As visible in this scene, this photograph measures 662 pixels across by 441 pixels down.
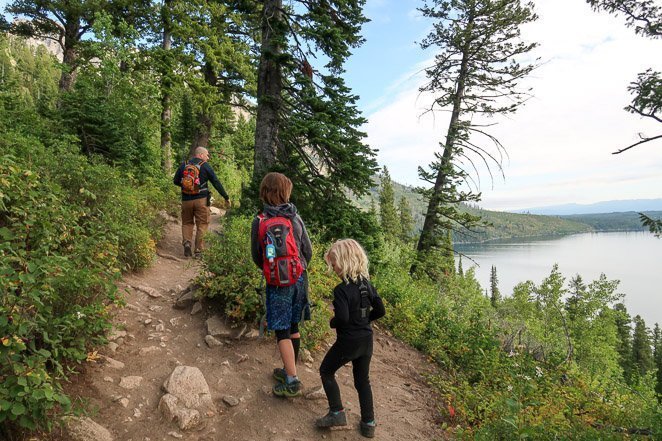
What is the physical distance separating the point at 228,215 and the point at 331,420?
4956 mm

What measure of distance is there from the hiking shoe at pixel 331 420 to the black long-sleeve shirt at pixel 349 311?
2.85 ft

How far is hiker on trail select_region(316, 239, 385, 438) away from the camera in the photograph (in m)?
3.55

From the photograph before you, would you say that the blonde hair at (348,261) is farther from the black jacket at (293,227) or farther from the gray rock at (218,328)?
the gray rock at (218,328)

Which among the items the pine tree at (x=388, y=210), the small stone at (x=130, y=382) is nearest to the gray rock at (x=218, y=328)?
the small stone at (x=130, y=382)

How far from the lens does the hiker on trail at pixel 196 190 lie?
297 inches

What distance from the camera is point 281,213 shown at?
3818mm

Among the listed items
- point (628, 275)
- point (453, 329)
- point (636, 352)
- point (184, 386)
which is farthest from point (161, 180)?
point (628, 275)

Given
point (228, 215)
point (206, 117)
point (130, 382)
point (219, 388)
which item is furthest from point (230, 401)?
point (206, 117)

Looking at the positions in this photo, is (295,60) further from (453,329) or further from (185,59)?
(185,59)

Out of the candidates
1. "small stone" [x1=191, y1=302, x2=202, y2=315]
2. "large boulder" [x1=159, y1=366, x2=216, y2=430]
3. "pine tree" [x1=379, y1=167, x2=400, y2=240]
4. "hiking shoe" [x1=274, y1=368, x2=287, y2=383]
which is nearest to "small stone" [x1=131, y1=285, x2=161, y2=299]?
"small stone" [x1=191, y1=302, x2=202, y2=315]

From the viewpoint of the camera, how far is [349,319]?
3.53 m

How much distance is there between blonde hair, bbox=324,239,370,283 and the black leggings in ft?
2.16

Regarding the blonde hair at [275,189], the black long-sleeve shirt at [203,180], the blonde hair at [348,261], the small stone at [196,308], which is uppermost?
the black long-sleeve shirt at [203,180]

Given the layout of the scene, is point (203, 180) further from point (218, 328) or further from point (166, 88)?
point (166, 88)
